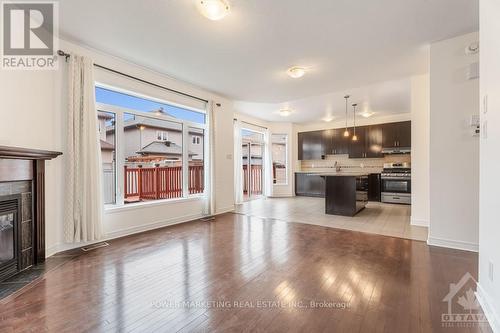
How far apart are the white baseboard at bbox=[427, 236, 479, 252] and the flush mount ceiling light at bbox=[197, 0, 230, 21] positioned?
3.99 metres

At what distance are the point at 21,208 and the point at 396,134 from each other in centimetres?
853

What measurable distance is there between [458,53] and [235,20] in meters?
2.98

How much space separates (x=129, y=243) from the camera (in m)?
3.30

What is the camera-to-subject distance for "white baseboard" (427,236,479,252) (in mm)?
2848

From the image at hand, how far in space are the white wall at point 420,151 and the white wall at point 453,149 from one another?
121 centimetres

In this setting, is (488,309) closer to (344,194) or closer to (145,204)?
(344,194)

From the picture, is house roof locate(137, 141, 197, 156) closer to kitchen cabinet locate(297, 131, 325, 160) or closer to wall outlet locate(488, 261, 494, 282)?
wall outlet locate(488, 261, 494, 282)

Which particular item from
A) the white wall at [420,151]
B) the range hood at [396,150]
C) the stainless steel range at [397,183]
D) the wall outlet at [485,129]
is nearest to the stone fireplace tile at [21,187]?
the wall outlet at [485,129]

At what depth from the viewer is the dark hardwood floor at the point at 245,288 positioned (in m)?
1.59

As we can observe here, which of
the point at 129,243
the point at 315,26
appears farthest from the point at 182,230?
the point at 315,26

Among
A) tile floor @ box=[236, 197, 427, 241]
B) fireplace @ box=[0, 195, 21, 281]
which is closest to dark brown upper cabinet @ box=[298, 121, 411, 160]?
tile floor @ box=[236, 197, 427, 241]

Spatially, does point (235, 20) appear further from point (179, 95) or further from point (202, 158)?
point (202, 158)

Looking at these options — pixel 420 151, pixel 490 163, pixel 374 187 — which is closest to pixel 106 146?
pixel 490 163

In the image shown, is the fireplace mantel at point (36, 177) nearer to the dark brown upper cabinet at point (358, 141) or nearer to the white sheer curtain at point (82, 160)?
the white sheer curtain at point (82, 160)
